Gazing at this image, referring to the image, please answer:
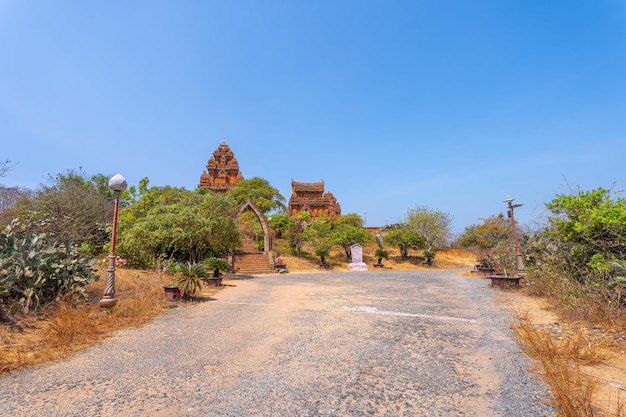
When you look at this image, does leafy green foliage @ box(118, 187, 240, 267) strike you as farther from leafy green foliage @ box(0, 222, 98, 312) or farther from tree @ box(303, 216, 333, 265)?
tree @ box(303, 216, 333, 265)

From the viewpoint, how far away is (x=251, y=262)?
72.7ft

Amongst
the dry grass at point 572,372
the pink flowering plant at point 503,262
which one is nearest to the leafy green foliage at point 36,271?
the dry grass at point 572,372

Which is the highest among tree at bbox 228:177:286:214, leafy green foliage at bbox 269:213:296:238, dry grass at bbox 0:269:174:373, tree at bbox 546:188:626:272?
tree at bbox 228:177:286:214

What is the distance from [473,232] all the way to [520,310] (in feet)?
109

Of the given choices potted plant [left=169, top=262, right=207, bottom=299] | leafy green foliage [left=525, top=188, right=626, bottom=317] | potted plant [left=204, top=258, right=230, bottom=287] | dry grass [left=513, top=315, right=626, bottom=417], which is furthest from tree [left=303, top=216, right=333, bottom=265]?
dry grass [left=513, top=315, right=626, bottom=417]

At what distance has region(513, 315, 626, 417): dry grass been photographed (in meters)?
2.64

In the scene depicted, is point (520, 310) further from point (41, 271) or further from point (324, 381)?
point (41, 271)

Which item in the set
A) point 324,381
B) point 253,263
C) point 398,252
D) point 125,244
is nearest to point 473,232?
point 398,252

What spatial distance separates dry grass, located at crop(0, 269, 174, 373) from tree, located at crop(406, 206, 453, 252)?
28815 millimetres

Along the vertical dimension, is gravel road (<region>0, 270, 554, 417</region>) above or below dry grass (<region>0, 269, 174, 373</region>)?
below

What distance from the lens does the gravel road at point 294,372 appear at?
9.64 ft

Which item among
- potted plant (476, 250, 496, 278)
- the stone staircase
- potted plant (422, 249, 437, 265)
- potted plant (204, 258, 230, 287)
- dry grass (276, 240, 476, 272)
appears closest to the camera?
potted plant (204, 258, 230, 287)

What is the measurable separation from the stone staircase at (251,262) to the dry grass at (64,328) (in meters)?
12.8

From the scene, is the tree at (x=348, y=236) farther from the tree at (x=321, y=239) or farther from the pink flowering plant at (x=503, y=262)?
the pink flowering plant at (x=503, y=262)
